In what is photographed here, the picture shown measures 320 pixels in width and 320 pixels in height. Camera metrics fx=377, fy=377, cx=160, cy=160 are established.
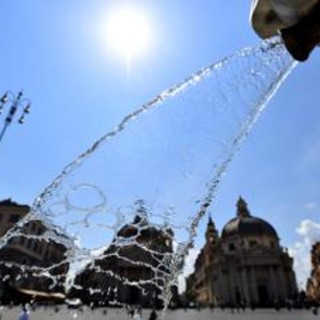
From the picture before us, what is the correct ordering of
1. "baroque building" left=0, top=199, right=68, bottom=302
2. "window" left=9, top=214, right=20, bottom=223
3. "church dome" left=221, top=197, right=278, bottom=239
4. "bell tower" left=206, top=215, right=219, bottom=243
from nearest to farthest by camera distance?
1. "baroque building" left=0, top=199, right=68, bottom=302
2. "window" left=9, top=214, right=20, bottom=223
3. "church dome" left=221, top=197, right=278, bottom=239
4. "bell tower" left=206, top=215, right=219, bottom=243

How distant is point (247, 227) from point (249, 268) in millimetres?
12070

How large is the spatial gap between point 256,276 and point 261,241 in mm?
10179

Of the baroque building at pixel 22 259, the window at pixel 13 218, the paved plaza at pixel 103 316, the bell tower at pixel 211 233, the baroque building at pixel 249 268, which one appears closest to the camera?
the paved plaza at pixel 103 316

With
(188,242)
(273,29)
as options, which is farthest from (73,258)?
(273,29)

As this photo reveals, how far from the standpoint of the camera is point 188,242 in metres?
5.75

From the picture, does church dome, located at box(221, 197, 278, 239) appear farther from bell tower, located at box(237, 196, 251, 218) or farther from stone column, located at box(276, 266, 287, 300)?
stone column, located at box(276, 266, 287, 300)

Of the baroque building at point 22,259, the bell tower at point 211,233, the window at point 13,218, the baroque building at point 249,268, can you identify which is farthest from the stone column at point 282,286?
the window at point 13,218

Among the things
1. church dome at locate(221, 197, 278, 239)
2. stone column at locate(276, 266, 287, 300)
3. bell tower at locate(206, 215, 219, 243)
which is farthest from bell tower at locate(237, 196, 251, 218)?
stone column at locate(276, 266, 287, 300)

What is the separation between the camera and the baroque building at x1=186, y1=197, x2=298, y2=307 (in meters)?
77.4

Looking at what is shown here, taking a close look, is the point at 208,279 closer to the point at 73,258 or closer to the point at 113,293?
the point at 113,293

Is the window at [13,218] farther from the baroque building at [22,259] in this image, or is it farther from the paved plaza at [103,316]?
the paved plaza at [103,316]

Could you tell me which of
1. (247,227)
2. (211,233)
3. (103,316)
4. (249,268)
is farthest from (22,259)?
(211,233)

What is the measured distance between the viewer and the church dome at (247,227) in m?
88.1

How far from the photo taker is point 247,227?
89625mm
